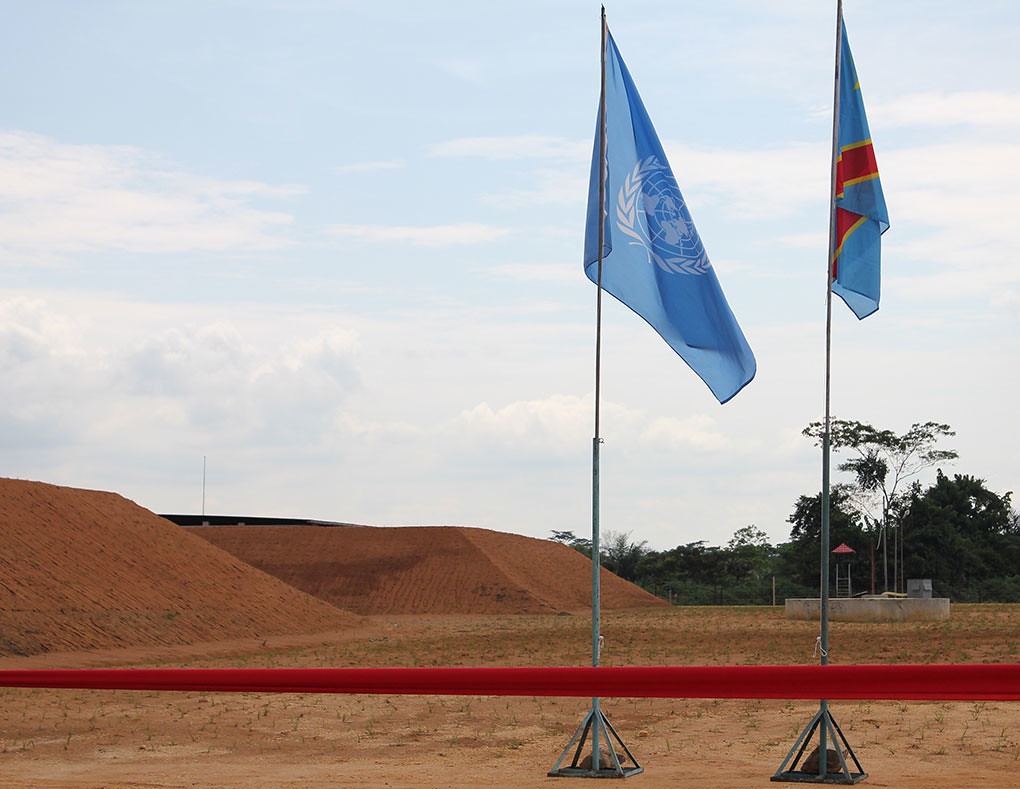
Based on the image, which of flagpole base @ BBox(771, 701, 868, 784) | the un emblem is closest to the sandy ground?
flagpole base @ BBox(771, 701, 868, 784)

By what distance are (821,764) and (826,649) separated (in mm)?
1068

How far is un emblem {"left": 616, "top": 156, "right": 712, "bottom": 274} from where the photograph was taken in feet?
34.8

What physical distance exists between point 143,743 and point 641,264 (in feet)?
26.7

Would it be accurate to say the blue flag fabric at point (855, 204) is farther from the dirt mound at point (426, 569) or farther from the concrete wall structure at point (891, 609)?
the dirt mound at point (426, 569)

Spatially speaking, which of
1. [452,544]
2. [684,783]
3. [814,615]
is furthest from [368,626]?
[684,783]

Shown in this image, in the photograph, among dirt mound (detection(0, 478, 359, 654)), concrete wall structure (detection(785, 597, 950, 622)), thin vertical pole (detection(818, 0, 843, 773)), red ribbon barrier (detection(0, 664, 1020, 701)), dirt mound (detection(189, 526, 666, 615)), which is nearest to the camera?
red ribbon barrier (detection(0, 664, 1020, 701))

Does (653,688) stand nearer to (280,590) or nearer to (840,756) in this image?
(840,756)

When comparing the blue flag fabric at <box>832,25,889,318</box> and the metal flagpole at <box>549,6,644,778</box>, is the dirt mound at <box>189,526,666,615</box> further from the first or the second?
the blue flag fabric at <box>832,25,889,318</box>

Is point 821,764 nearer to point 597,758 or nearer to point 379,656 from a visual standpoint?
point 597,758

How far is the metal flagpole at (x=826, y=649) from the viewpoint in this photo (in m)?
9.95

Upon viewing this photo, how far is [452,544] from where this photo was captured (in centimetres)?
6688

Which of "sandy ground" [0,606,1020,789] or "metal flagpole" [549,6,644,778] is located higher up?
"metal flagpole" [549,6,644,778]

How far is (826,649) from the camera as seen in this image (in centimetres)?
986

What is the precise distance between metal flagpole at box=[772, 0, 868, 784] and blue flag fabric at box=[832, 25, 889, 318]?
0.46ft
